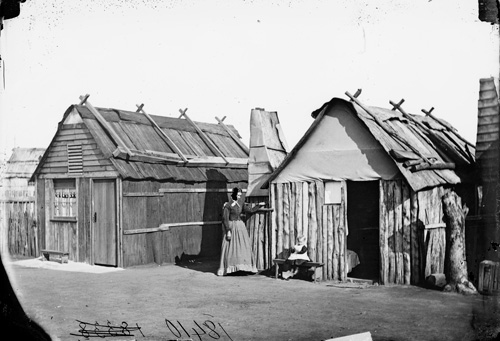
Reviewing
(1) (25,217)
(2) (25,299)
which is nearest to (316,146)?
(2) (25,299)

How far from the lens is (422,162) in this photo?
13.3 meters

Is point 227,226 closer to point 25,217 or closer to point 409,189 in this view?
point 409,189

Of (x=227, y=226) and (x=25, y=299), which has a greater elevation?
(x=227, y=226)

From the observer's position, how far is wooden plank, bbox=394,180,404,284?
12961 millimetres

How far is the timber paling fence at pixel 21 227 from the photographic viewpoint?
19594 mm

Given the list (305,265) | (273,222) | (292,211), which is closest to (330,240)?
(305,265)

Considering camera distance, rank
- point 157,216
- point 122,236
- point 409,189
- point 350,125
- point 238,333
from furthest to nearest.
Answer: point 157,216 < point 122,236 < point 350,125 < point 409,189 < point 238,333

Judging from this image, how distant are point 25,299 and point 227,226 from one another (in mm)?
5495

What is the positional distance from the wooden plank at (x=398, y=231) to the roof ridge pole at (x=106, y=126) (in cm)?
841

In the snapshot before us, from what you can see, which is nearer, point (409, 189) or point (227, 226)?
point (409, 189)

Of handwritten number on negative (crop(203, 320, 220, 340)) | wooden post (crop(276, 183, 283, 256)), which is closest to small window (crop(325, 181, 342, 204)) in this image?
wooden post (crop(276, 183, 283, 256))

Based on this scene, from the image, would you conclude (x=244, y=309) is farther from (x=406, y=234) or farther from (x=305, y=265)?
(x=406, y=234)

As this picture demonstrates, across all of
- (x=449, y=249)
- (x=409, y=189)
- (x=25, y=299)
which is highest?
(x=409, y=189)

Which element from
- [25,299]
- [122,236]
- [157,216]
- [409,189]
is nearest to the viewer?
[25,299]
